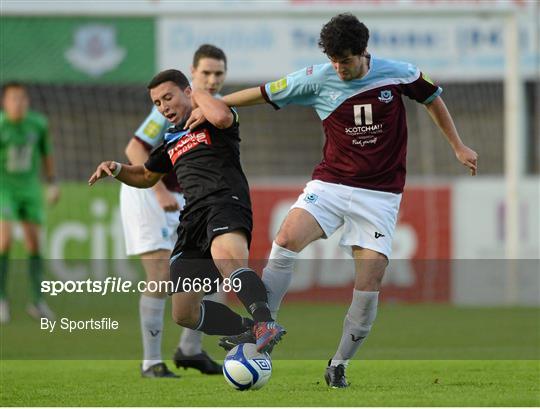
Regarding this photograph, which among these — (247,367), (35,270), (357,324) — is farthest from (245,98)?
(35,270)

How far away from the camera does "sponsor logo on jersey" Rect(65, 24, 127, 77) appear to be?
17391 mm

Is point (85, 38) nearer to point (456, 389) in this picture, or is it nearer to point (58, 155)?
point (58, 155)

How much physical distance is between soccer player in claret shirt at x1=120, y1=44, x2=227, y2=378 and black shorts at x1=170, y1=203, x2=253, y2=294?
91 cm

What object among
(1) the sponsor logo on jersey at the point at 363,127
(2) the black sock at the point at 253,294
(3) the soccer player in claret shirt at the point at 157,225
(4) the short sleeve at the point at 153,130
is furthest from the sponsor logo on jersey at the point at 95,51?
(2) the black sock at the point at 253,294

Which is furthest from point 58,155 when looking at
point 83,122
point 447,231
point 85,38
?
point 447,231

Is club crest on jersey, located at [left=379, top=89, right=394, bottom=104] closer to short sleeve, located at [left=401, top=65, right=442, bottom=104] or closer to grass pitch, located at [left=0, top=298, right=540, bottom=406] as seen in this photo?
short sleeve, located at [left=401, top=65, right=442, bottom=104]

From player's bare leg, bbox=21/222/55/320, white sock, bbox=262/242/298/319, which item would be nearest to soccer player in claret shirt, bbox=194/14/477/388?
white sock, bbox=262/242/298/319

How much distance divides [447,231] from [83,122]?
18.7ft

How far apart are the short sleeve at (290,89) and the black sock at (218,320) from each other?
4.15 feet

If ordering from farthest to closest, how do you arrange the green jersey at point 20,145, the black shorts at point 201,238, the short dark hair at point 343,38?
the green jersey at point 20,145
the black shorts at point 201,238
the short dark hair at point 343,38

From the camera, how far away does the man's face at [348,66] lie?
23.1ft

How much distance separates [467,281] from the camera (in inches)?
700

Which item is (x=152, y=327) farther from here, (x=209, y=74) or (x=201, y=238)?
Answer: (x=209, y=74)

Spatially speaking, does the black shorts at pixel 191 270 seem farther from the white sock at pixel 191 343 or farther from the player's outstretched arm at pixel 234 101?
the white sock at pixel 191 343
